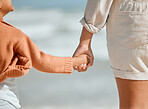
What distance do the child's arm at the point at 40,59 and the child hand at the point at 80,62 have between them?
0.06 metres

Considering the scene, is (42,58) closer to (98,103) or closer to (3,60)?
(3,60)

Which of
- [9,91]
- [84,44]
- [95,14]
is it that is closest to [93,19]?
[95,14]

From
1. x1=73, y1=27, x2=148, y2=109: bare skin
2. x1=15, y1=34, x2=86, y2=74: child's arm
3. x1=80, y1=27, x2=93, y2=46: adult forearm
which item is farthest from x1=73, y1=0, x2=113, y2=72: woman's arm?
x1=73, y1=27, x2=148, y2=109: bare skin

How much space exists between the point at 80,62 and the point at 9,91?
0.39 m

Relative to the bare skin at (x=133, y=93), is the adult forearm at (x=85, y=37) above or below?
above

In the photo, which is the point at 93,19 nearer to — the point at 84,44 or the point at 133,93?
the point at 84,44

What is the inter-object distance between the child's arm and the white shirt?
0.15m

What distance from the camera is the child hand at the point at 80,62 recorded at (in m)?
1.50

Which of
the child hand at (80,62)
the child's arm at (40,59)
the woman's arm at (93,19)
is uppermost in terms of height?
the woman's arm at (93,19)

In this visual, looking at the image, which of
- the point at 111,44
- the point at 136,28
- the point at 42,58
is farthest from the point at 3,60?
the point at 136,28

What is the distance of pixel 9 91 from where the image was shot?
1380 mm

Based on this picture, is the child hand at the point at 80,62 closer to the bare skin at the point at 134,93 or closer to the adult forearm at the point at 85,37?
the adult forearm at the point at 85,37

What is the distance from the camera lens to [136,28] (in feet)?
4.47

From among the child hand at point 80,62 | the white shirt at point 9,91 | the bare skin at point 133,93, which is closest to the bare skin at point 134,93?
the bare skin at point 133,93
